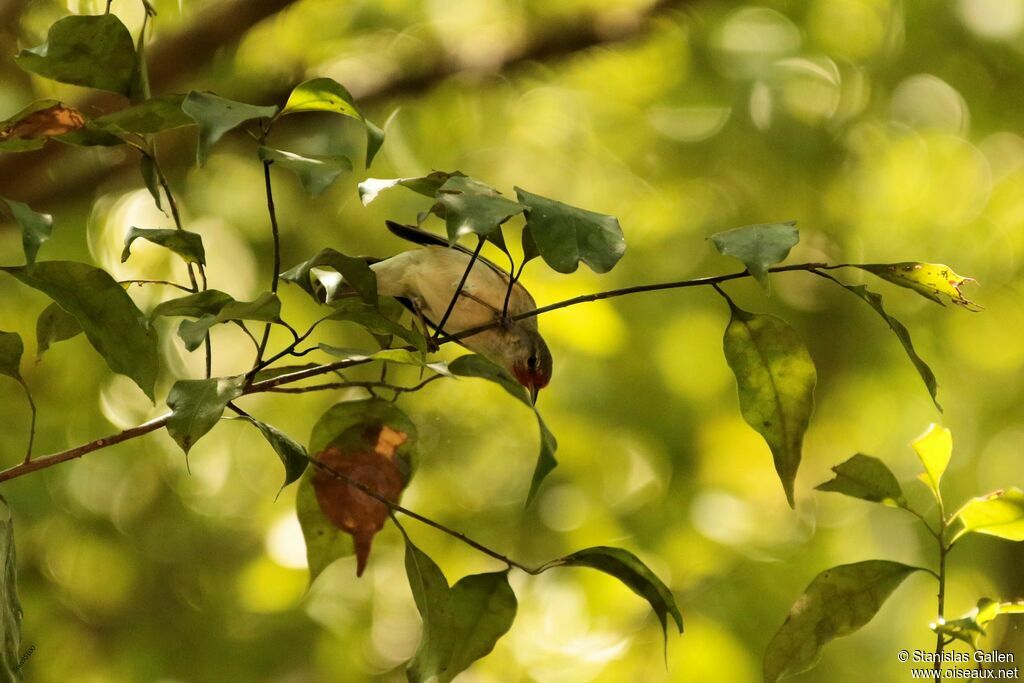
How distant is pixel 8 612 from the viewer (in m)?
0.94

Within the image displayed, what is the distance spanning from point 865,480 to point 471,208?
550 mm

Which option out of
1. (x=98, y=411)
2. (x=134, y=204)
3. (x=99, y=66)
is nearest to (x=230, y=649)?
(x=98, y=411)

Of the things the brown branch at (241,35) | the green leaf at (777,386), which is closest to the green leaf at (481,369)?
the green leaf at (777,386)

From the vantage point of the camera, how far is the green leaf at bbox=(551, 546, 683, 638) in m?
0.94

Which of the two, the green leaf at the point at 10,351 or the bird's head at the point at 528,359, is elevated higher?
the green leaf at the point at 10,351

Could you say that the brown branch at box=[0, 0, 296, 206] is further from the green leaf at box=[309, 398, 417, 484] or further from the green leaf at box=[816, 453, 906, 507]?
the green leaf at box=[816, 453, 906, 507]

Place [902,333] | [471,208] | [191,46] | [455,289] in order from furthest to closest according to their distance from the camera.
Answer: [191,46] < [455,289] < [902,333] < [471,208]

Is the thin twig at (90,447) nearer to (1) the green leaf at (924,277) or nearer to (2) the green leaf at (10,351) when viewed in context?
(2) the green leaf at (10,351)

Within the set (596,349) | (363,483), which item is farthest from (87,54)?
(596,349)

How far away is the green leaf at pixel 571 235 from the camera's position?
75 cm

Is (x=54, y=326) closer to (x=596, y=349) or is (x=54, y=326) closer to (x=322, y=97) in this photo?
(x=322, y=97)

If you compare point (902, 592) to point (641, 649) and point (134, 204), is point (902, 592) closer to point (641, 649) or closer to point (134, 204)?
A: point (641, 649)

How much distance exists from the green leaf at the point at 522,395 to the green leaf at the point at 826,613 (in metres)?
0.38

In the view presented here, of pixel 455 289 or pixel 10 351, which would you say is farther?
pixel 455 289
